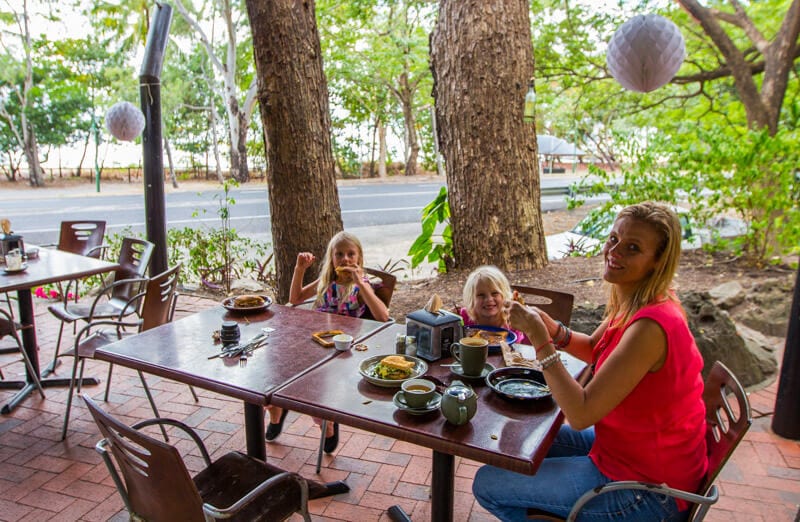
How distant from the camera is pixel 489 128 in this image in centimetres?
434

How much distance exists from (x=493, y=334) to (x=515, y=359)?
10.5 inches

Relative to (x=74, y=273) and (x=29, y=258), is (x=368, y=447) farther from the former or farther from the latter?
(x=29, y=258)

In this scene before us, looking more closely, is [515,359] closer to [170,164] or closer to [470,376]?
[470,376]

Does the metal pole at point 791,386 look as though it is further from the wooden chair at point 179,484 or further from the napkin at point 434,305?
the wooden chair at point 179,484

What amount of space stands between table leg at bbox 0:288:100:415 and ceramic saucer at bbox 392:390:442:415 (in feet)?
9.39

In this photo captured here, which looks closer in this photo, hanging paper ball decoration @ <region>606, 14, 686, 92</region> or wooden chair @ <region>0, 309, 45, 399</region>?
wooden chair @ <region>0, 309, 45, 399</region>

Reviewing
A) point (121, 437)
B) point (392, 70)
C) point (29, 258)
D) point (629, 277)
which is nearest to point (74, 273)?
point (29, 258)

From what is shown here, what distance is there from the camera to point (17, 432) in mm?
3064

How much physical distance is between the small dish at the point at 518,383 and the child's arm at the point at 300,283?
1.56 metres

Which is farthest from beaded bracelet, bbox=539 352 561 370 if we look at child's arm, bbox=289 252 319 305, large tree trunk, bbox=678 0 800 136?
large tree trunk, bbox=678 0 800 136

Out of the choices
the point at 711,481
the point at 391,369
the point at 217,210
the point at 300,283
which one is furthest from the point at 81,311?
the point at 217,210

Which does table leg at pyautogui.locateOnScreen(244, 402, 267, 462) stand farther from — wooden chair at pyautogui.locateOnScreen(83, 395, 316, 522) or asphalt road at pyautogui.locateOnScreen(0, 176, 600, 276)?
asphalt road at pyautogui.locateOnScreen(0, 176, 600, 276)

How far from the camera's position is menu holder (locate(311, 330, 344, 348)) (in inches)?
89.3

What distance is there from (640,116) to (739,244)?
15.9ft
